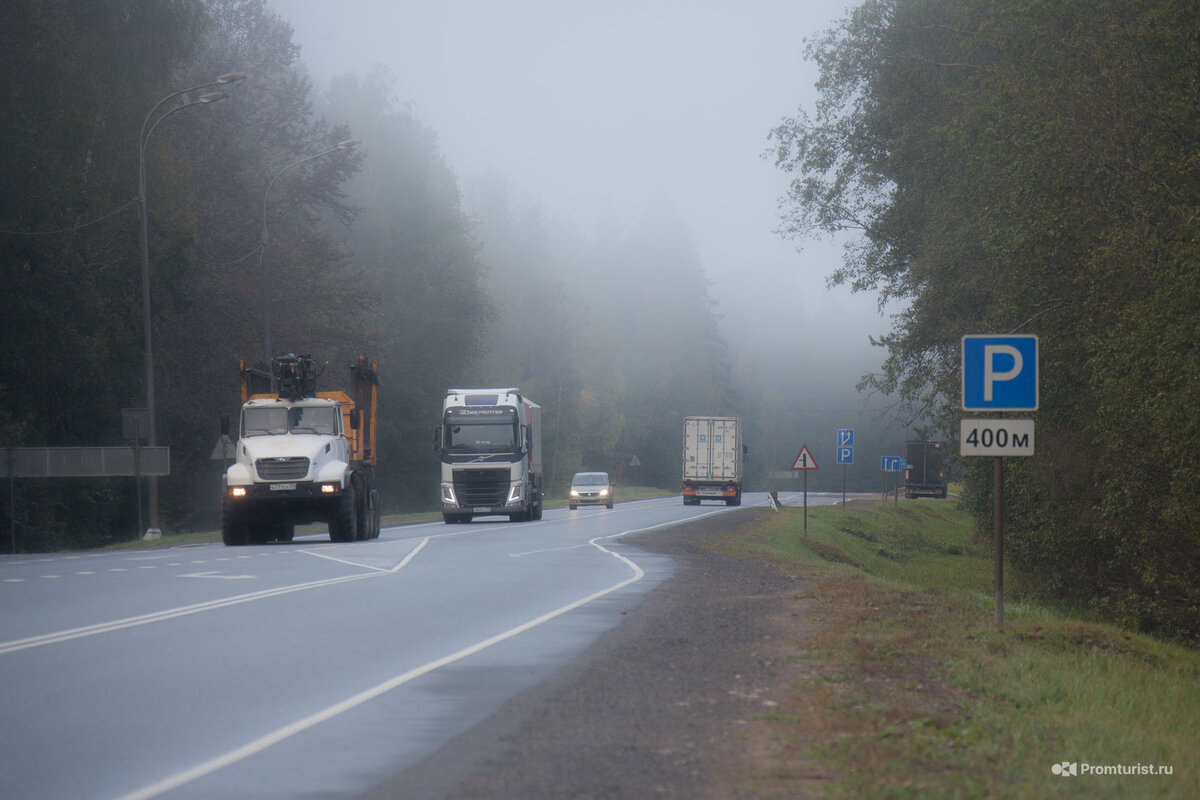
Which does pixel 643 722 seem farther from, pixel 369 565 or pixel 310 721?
pixel 369 565

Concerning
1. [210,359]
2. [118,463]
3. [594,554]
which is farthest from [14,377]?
[594,554]

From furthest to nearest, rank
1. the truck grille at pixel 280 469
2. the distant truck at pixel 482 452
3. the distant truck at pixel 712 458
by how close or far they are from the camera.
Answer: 1. the distant truck at pixel 712 458
2. the distant truck at pixel 482 452
3. the truck grille at pixel 280 469

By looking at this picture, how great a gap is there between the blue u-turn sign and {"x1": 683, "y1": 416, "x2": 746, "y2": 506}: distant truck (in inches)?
2040

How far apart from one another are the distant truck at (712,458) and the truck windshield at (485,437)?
84.7ft

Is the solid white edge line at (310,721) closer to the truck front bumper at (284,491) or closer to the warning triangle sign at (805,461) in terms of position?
the truck front bumper at (284,491)

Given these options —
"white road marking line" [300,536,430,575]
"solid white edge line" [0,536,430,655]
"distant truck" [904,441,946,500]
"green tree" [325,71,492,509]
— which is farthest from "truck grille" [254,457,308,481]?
"distant truck" [904,441,946,500]

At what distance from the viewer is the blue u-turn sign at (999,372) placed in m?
12.8

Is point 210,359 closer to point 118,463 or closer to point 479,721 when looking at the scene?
point 118,463

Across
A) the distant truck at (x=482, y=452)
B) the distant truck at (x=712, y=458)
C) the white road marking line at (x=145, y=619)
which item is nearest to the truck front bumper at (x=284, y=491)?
the white road marking line at (x=145, y=619)

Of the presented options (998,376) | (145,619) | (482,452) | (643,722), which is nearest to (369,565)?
(145,619)

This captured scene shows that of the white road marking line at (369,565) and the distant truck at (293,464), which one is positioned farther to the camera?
the distant truck at (293,464)

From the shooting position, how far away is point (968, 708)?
8359 mm

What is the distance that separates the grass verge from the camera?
6.39 m

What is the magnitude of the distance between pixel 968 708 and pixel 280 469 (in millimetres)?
21180
